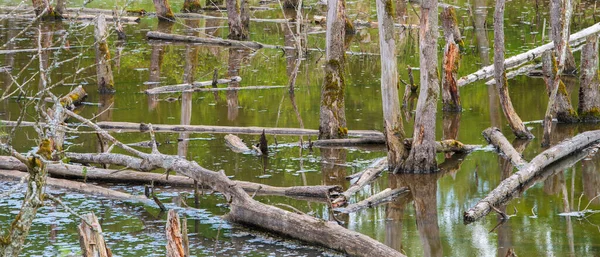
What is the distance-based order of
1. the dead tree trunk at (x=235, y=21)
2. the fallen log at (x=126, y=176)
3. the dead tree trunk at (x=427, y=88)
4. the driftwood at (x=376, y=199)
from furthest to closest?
the dead tree trunk at (x=235, y=21), the dead tree trunk at (x=427, y=88), the fallen log at (x=126, y=176), the driftwood at (x=376, y=199)

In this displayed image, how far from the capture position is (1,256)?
7.04 metres

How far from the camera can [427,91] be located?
1338 centimetres

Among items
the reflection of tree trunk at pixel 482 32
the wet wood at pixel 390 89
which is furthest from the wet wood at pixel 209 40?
the wet wood at pixel 390 89

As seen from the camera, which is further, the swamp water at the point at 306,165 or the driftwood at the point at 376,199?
the driftwood at the point at 376,199

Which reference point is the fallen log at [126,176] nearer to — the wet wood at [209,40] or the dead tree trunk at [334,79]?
the dead tree trunk at [334,79]

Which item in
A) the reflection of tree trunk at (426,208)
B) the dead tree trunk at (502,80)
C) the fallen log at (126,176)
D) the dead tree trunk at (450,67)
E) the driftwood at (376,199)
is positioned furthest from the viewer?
the dead tree trunk at (450,67)

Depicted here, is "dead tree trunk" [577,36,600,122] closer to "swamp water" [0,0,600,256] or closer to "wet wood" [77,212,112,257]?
"swamp water" [0,0,600,256]

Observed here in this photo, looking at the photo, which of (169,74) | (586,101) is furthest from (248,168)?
(169,74)

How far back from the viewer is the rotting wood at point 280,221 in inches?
376

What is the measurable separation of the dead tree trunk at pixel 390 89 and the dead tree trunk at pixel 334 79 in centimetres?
142

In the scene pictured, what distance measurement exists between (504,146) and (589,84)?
123 inches

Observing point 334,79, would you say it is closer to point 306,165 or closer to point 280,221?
point 306,165

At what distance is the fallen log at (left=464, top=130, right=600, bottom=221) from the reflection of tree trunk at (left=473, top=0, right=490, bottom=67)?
9499 mm

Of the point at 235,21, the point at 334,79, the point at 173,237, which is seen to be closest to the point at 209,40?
the point at 235,21
